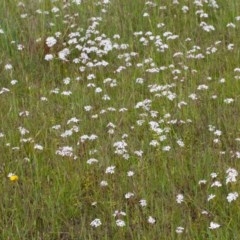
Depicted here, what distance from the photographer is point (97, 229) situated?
4387mm

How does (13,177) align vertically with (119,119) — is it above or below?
below

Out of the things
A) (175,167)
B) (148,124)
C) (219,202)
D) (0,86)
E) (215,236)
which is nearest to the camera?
(215,236)

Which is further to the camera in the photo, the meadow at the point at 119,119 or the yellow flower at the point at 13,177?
the yellow flower at the point at 13,177

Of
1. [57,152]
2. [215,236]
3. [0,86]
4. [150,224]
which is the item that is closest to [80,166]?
[57,152]

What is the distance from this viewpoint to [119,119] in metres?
5.66

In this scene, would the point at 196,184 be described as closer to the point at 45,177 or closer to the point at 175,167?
the point at 175,167

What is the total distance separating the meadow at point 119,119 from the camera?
4480 millimetres

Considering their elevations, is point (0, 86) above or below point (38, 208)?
above

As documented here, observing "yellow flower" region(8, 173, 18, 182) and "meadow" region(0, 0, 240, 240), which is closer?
"meadow" region(0, 0, 240, 240)

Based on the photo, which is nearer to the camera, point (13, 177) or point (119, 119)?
point (13, 177)

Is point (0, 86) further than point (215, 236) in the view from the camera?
Yes

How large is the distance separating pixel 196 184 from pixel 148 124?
3.29 feet

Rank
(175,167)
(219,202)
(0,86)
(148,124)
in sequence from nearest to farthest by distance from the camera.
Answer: (219,202)
(175,167)
(148,124)
(0,86)

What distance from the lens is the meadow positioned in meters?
4.48
